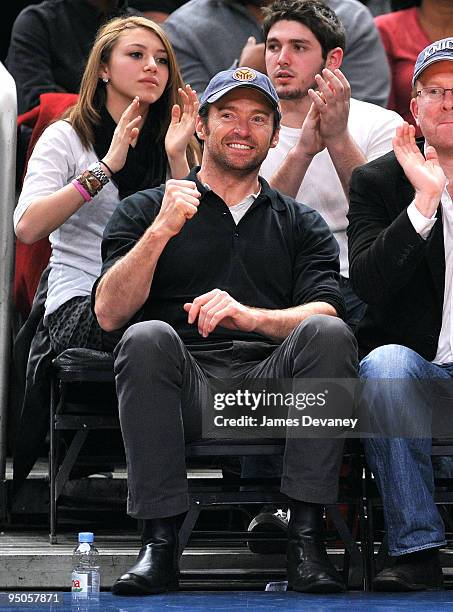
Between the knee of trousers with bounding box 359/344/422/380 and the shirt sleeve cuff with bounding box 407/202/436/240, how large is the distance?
311 mm

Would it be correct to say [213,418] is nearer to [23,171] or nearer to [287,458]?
[287,458]

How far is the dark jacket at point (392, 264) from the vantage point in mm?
3600

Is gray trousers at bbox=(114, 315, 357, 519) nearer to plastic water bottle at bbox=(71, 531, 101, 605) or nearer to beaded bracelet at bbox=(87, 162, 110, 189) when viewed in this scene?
plastic water bottle at bbox=(71, 531, 101, 605)

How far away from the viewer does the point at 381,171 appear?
385cm

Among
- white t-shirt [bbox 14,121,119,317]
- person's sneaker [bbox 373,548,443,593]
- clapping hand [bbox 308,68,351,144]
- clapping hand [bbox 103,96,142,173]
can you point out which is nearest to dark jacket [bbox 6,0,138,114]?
white t-shirt [bbox 14,121,119,317]

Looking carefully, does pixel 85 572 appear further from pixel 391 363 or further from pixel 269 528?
pixel 391 363

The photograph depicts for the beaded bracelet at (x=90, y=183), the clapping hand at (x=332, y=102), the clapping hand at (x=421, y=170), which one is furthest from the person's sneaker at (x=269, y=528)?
the clapping hand at (x=332, y=102)

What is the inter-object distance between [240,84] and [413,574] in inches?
58.7

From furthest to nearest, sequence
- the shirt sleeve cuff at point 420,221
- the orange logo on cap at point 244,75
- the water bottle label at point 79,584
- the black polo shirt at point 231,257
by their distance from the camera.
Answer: the orange logo on cap at point 244,75 < the black polo shirt at point 231,257 < the shirt sleeve cuff at point 420,221 < the water bottle label at point 79,584

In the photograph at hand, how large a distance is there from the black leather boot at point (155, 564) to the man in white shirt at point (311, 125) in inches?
50.6

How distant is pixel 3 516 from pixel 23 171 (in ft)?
4.60

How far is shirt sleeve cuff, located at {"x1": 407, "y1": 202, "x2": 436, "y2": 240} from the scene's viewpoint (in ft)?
11.7

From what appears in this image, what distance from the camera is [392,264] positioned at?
3.60 metres

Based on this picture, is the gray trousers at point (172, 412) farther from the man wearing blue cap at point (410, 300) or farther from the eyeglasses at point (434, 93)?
the eyeglasses at point (434, 93)
